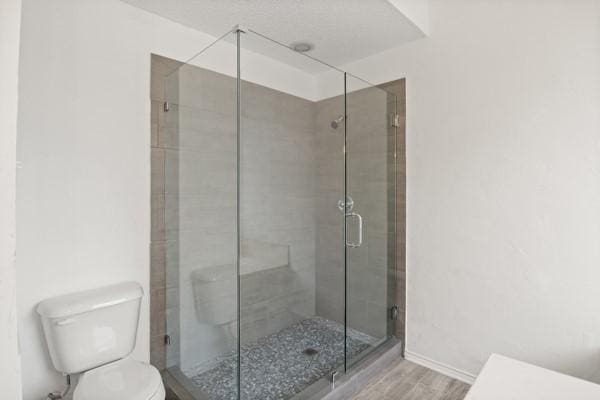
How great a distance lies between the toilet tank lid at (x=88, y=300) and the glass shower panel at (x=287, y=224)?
2.06ft

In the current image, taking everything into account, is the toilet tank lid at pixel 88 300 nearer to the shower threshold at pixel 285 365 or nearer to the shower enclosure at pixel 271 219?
the shower enclosure at pixel 271 219

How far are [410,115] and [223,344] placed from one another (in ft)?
6.43

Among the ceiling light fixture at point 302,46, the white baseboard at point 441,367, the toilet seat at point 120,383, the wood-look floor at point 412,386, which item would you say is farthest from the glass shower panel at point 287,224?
the white baseboard at point 441,367

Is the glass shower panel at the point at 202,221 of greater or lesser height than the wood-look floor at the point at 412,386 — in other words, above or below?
above

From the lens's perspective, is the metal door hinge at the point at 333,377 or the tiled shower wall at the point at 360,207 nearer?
the metal door hinge at the point at 333,377

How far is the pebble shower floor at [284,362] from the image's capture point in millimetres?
1696

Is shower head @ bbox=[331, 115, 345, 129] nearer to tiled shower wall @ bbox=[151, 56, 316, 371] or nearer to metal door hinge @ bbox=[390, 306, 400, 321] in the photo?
tiled shower wall @ bbox=[151, 56, 316, 371]

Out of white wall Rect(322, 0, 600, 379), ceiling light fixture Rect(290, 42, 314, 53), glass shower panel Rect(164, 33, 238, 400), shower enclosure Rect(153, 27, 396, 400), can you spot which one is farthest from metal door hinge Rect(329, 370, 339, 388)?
ceiling light fixture Rect(290, 42, 314, 53)

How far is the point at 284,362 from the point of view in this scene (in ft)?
6.34

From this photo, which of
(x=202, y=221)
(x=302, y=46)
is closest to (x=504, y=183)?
(x=302, y=46)

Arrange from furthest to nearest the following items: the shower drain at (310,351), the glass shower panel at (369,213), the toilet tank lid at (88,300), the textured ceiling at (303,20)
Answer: the glass shower panel at (369,213), the shower drain at (310,351), the textured ceiling at (303,20), the toilet tank lid at (88,300)

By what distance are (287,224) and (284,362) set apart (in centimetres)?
84

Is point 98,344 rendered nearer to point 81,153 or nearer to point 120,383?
point 120,383

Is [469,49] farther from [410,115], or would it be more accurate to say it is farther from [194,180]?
[194,180]
